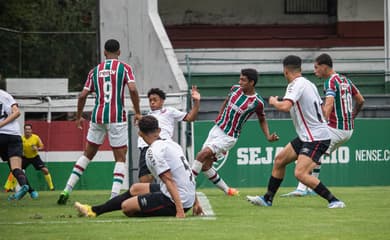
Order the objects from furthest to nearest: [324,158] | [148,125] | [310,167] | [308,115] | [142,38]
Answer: [142,38] < [324,158] < [308,115] < [310,167] < [148,125]

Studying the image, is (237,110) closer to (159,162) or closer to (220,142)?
(220,142)

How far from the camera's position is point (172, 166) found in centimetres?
1187

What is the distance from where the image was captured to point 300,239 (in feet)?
32.7

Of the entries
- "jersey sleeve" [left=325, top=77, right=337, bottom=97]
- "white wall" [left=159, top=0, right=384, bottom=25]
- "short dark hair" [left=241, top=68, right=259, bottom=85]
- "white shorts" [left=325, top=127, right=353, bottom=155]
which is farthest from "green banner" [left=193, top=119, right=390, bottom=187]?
"white wall" [left=159, top=0, right=384, bottom=25]

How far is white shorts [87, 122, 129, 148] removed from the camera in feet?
50.1

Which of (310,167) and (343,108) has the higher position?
(343,108)

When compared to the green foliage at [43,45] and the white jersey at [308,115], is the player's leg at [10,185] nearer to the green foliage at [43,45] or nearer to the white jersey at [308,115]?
the green foliage at [43,45]

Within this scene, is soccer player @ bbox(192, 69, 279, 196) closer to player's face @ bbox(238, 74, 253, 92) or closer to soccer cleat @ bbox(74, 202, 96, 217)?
player's face @ bbox(238, 74, 253, 92)

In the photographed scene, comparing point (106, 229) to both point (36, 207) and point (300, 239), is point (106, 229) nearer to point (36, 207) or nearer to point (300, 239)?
point (300, 239)

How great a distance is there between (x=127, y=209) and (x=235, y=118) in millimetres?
5221

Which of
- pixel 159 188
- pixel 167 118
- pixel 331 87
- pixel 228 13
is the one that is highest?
pixel 228 13

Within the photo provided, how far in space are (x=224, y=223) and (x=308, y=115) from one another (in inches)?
106

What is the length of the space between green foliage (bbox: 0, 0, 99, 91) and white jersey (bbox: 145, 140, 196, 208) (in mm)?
18428

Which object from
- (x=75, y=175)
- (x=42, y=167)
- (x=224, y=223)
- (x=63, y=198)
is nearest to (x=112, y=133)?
(x=75, y=175)
